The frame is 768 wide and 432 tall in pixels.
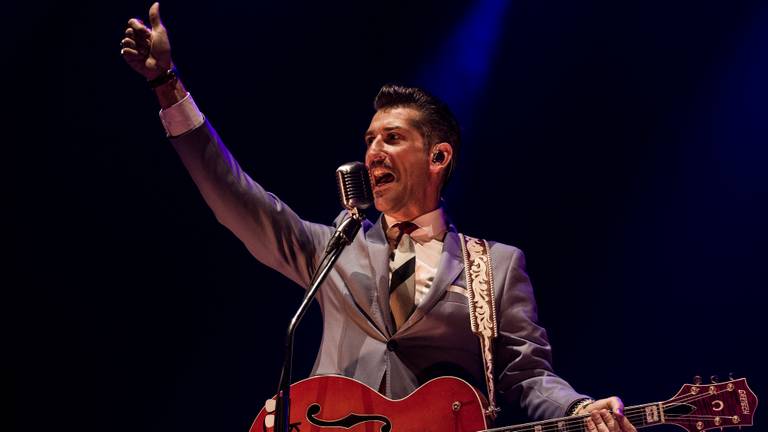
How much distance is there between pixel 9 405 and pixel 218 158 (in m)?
2.17

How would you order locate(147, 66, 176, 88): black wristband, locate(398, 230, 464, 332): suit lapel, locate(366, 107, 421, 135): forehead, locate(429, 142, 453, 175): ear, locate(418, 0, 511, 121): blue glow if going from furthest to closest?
locate(418, 0, 511, 121): blue glow
locate(429, 142, 453, 175): ear
locate(366, 107, 421, 135): forehead
locate(398, 230, 464, 332): suit lapel
locate(147, 66, 176, 88): black wristband

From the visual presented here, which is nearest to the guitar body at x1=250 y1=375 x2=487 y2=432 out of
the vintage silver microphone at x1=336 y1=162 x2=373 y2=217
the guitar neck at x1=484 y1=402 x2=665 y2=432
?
the guitar neck at x1=484 y1=402 x2=665 y2=432

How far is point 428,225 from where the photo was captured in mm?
3430

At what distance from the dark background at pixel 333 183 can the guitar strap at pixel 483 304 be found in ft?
4.11

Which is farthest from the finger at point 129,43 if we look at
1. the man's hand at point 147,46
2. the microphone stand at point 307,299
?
the microphone stand at point 307,299

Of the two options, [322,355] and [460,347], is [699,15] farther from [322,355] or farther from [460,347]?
[322,355]

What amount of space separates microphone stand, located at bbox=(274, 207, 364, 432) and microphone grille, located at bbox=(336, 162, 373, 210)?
0.03 metres

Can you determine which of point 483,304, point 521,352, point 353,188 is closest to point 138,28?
point 353,188

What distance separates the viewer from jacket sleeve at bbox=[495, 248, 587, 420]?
300cm

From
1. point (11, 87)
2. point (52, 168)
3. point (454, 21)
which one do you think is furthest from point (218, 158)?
point (454, 21)

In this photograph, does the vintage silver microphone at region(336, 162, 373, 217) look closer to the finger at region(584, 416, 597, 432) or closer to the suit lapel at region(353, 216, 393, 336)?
the suit lapel at region(353, 216, 393, 336)

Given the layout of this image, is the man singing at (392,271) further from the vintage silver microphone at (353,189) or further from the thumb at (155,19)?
the vintage silver microphone at (353,189)

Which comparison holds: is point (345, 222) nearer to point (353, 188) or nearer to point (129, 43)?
point (353, 188)

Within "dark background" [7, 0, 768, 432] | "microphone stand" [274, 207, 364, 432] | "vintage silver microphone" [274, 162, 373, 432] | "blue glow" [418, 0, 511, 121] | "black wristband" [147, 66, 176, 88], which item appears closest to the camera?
"microphone stand" [274, 207, 364, 432]
